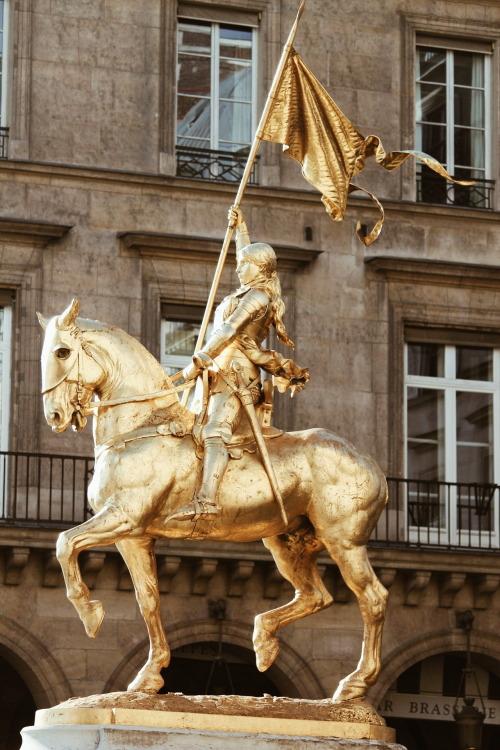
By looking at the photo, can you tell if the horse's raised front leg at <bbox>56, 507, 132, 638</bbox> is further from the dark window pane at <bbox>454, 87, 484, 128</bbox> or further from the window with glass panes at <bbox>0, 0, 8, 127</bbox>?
the dark window pane at <bbox>454, 87, 484, 128</bbox>

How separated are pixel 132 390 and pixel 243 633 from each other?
9622 millimetres

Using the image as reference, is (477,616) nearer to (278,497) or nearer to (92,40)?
(92,40)

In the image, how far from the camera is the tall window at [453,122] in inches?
891

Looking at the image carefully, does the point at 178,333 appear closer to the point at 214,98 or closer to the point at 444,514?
the point at 214,98

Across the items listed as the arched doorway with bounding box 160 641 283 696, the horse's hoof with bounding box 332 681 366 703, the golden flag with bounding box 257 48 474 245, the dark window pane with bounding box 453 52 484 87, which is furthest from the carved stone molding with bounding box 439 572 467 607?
Answer: the horse's hoof with bounding box 332 681 366 703

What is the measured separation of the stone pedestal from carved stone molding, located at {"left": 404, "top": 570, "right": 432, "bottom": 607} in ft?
32.6

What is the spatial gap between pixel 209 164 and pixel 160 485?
36.4ft

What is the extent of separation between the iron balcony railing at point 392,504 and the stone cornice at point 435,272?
2198 millimetres

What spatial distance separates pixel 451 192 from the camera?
22672 millimetres

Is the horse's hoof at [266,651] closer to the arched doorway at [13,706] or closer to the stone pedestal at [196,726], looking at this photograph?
the stone pedestal at [196,726]

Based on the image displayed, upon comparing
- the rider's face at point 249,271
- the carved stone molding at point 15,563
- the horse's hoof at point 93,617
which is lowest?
the horse's hoof at point 93,617

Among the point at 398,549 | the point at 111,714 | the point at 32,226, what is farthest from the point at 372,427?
the point at 111,714

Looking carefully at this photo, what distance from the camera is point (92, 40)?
21.4 metres

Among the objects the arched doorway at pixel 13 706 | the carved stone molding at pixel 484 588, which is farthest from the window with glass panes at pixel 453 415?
the arched doorway at pixel 13 706
